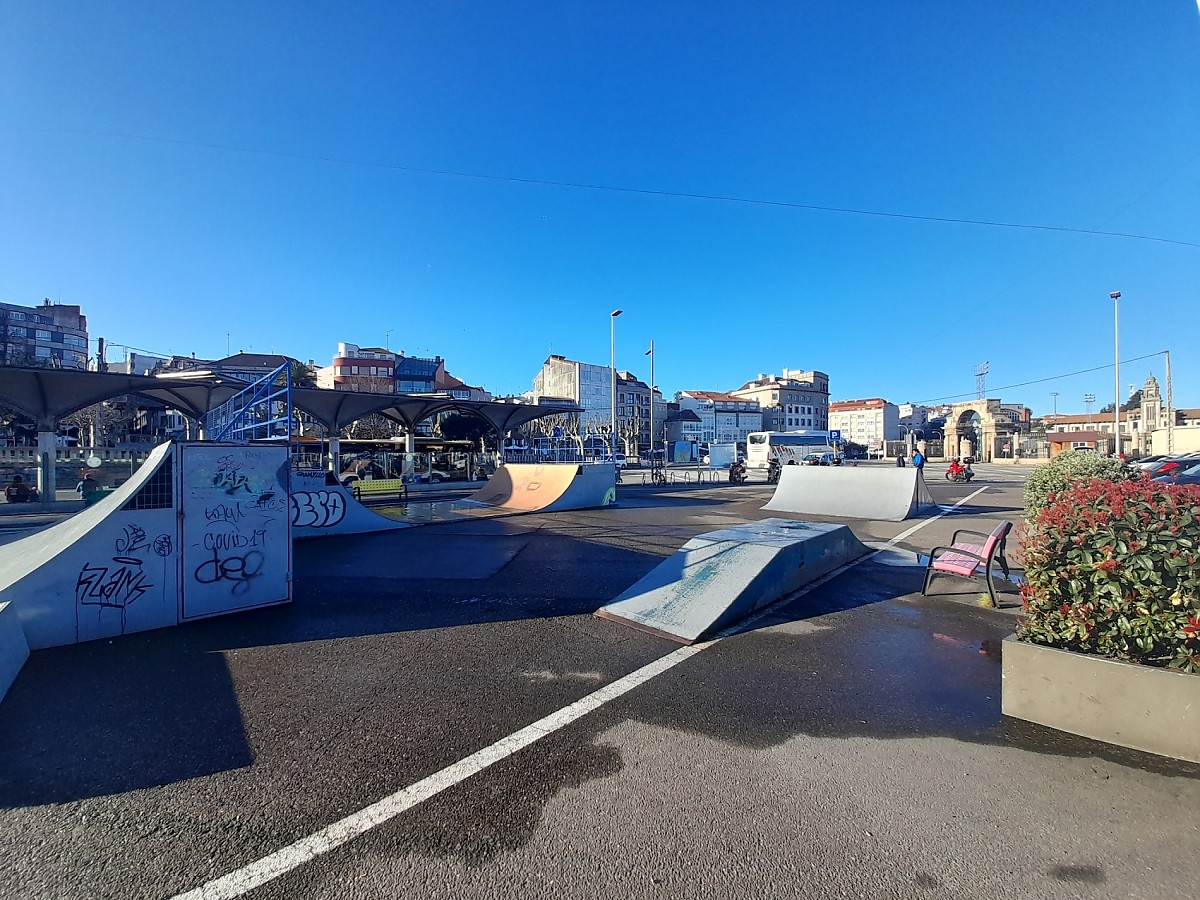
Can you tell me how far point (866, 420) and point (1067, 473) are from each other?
485 feet

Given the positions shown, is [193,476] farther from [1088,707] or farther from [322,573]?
[1088,707]

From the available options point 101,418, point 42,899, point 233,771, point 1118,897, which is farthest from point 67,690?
point 101,418

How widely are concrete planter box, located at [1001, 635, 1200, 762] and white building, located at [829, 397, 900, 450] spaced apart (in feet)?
455

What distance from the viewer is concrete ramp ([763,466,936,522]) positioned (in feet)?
48.2

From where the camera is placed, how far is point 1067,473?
25.0 ft

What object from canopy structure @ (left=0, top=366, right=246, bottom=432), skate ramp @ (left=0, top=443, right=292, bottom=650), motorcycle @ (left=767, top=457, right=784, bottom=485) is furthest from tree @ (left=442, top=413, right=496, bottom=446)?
skate ramp @ (left=0, top=443, right=292, bottom=650)

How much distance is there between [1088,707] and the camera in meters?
3.24

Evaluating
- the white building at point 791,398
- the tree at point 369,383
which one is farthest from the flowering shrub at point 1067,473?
the white building at point 791,398

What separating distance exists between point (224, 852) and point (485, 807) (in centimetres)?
119

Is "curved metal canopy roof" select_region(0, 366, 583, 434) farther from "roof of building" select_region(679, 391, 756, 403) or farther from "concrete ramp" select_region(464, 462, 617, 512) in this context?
"roof of building" select_region(679, 391, 756, 403)

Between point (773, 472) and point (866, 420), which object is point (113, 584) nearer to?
point (773, 472)

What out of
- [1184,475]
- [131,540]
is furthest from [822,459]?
[131,540]

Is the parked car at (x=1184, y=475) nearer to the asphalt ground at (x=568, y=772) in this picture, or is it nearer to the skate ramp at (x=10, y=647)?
the asphalt ground at (x=568, y=772)

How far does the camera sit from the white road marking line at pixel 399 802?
2.27 meters
